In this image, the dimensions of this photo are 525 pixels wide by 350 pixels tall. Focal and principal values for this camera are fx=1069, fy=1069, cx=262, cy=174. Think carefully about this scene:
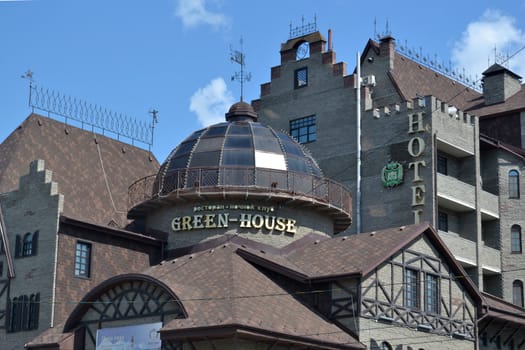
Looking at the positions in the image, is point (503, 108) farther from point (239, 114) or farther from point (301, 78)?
point (239, 114)

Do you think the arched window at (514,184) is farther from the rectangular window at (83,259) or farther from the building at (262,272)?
the rectangular window at (83,259)

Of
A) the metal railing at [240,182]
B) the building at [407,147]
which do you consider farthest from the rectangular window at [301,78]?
the metal railing at [240,182]

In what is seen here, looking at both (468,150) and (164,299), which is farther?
(468,150)

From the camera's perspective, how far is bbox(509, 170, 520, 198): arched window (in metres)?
59.8

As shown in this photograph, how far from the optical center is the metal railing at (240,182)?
41938 mm

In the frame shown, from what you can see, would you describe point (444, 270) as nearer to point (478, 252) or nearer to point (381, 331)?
point (381, 331)

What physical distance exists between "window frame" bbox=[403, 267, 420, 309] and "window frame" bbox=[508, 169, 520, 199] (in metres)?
21.2

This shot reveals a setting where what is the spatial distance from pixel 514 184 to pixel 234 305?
2981 cm

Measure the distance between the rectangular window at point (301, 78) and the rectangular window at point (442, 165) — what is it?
859 centimetres

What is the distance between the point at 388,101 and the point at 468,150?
5.32 m

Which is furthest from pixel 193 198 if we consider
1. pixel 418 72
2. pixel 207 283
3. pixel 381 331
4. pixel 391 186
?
pixel 418 72

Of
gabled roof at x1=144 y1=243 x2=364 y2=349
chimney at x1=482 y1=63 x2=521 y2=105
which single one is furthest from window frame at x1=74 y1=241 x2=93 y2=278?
chimney at x1=482 y1=63 x2=521 y2=105

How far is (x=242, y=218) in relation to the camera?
41781mm

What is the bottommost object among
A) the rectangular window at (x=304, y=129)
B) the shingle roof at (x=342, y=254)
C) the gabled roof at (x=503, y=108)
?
the shingle roof at (x=342, y=254)
